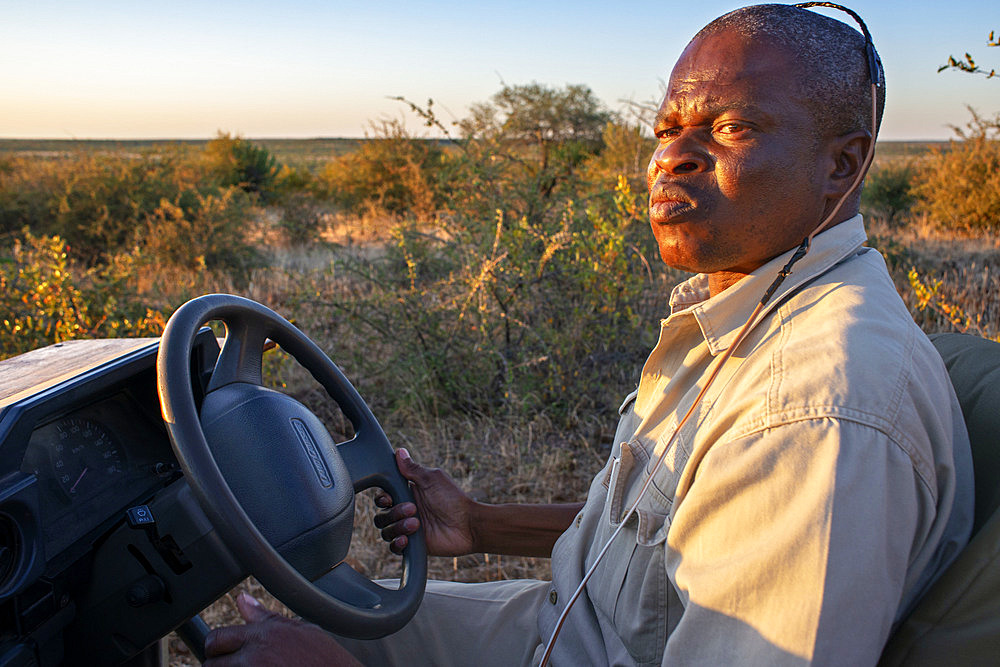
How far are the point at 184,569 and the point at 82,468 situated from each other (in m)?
0.37

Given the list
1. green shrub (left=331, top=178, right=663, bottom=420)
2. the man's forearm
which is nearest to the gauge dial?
the man's forearm

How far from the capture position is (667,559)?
114cm

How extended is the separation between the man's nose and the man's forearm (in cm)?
96

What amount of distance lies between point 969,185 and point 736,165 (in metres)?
11.8

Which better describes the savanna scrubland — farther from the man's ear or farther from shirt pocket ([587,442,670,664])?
the man's ear

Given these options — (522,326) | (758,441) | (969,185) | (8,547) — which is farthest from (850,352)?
(969,185)

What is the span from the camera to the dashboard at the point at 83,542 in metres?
1.28

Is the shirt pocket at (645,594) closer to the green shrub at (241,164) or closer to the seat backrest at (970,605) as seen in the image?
the seat backrest at (970,605)

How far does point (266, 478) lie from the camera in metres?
1.38

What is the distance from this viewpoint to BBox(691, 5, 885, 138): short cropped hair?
1.30 m

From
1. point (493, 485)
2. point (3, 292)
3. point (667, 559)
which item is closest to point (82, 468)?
point (667, 559)

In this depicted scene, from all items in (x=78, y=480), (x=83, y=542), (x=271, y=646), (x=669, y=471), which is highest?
(x=669, y=471)

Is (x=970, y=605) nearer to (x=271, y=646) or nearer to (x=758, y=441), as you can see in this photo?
(x=758, y=441)

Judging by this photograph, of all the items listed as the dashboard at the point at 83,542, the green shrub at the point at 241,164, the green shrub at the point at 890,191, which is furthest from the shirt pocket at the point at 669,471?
the green shrub at the point at 241,164
